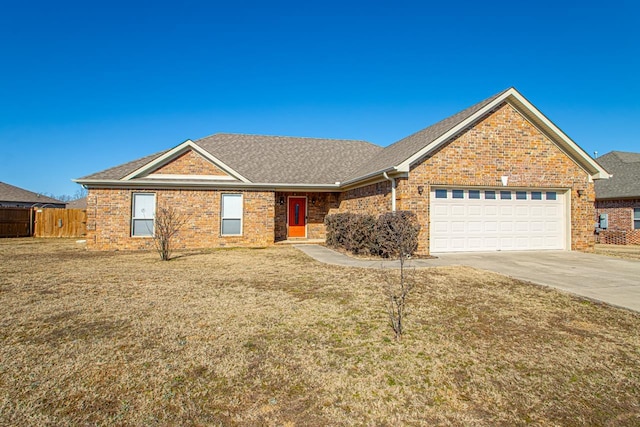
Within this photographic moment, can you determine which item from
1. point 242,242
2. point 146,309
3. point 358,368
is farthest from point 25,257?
point 358,368

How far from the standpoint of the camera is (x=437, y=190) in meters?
11.9

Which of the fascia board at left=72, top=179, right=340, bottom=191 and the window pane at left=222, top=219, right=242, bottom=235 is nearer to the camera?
the fascia board at left=72, top=179, right=340, bottom=191

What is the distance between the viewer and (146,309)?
532cm

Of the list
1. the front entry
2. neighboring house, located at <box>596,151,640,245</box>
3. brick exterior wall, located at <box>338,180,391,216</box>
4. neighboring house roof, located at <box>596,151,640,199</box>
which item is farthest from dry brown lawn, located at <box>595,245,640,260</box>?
the front entry

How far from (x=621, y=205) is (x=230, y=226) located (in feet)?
66.6

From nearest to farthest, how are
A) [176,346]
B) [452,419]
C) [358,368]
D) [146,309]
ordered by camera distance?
[452,419] < [358,368] < [176,346] < [146,309]

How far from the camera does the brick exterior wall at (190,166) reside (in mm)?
14375

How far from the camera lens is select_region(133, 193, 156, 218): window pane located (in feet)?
46.5

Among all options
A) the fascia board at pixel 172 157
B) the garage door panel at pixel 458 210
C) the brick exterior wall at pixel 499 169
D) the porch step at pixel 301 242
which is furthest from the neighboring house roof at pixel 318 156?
the porch step at pixel 301 242

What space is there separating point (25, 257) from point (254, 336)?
11.7 m

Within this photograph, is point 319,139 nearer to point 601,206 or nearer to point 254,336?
A: point 601,206

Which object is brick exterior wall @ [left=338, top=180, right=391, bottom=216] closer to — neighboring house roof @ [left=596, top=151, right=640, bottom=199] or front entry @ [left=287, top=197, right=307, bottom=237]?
front entry @ [left=287, top=197, right=307, bottom=237]

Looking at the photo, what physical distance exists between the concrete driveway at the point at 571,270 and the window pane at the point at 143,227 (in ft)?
35.2

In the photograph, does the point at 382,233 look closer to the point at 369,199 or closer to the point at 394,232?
the point at 394,232
